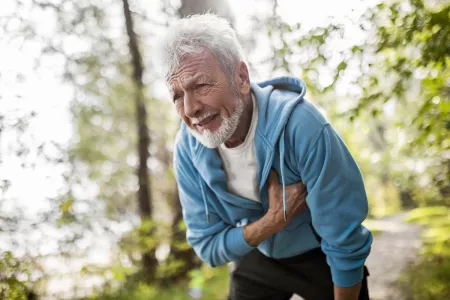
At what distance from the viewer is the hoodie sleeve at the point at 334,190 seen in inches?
63.6

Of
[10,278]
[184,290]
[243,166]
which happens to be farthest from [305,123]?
[184,290]

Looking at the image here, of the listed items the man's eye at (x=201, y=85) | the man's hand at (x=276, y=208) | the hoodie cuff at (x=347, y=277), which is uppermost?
the man's eye at (x=201, y=85)

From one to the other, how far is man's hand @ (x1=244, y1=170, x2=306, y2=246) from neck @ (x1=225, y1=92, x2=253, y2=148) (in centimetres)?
25

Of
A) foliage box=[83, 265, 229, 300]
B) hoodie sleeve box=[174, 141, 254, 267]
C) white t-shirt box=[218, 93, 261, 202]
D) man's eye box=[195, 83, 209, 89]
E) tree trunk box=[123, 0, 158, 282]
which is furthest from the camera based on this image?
tree trunk box=[123, 0, 158, 282]

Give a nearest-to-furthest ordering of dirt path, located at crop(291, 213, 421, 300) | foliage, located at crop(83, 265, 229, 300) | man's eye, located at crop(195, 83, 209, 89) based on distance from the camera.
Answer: man's eye, located at crop(195, 83, 209, 89) < dirt path, located at crop(291, 213, 421, 300) < foliage, located at crop(83, 265, 229, 300)

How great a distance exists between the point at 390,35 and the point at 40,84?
286cm

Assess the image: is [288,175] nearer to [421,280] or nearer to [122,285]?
[421,280]

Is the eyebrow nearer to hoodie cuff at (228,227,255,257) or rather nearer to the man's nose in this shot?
the man's nose

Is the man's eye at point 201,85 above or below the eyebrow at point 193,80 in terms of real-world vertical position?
below

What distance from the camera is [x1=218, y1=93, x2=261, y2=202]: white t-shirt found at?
6.14 feet

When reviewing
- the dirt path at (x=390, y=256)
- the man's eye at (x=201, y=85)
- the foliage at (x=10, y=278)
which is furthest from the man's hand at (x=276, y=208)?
the dirt path at (x=390, y=256)

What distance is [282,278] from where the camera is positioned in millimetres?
2062

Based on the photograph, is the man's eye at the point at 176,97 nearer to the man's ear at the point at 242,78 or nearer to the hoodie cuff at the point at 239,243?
the man's ear at the point at 242,78

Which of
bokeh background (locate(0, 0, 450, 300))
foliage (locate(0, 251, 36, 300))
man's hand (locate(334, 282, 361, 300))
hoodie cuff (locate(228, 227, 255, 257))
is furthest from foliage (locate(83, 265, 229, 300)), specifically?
man's hand (locate(334, 282, 361, 300))
